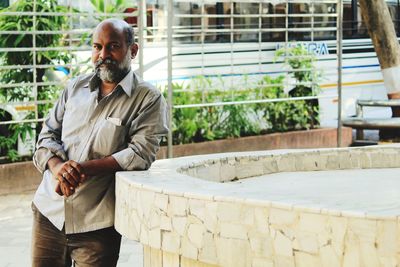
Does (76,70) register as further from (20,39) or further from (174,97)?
(174,97)

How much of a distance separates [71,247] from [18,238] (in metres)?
3.55

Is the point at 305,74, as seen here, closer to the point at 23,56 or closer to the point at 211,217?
the point at 23,56

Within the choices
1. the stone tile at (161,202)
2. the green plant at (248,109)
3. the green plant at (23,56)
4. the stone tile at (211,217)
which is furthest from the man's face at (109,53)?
the green plant at (248,109)

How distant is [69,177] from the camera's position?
3.53 metres

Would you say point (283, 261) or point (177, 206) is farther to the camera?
point (177, 206)

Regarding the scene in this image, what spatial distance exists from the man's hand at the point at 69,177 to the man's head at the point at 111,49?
0.38 m

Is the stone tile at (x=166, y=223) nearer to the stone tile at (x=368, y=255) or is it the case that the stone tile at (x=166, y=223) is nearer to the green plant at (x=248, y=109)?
the stone tile at (x=368, y=255)

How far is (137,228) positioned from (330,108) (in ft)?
34.8

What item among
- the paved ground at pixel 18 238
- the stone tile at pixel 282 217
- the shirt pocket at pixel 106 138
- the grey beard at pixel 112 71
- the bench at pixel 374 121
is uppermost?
the grey beard at pixel 112 71

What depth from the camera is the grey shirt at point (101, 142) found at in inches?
143

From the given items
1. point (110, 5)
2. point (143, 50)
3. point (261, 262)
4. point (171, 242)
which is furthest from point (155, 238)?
point (110, 5)

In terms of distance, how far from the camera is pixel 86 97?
12.4 ft

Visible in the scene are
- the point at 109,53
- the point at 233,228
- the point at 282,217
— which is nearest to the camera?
the point at 282,217

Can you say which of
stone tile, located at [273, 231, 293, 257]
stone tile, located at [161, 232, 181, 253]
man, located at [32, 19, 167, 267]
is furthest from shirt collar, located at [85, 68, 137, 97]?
stone tile, located at [273, 231, 293, 257]
